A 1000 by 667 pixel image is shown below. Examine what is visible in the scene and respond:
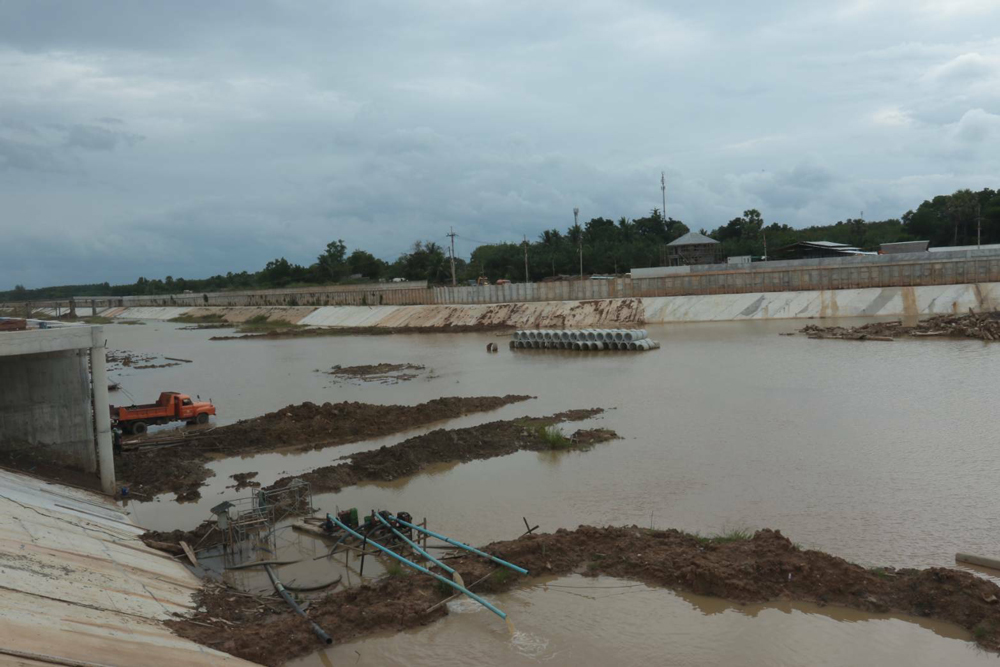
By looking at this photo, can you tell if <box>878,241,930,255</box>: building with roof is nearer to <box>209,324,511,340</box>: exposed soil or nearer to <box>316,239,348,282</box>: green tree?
<box>209,324,511,340</box>: exposed soil

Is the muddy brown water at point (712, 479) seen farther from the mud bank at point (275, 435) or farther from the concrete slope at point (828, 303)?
the concrete slope at point (828, 303)

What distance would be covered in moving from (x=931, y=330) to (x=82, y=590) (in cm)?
4390

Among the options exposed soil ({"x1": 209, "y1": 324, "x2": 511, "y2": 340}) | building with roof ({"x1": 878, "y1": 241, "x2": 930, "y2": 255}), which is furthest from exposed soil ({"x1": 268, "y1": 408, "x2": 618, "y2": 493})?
building with roof ({"x1": 878, "y1": 241, "x2": 930, "y2": 255})

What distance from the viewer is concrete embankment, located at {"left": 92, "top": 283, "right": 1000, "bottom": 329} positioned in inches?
2023

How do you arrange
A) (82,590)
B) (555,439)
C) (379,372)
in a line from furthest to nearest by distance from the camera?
1. (379,372)
2. (555,439)
3. (82,590)

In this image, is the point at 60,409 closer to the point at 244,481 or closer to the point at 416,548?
the point at 244,481

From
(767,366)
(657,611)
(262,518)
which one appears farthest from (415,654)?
(767,366)

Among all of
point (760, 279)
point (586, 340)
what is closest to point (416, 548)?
point (586, 340)

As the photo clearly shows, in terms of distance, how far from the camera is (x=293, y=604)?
35.7 feet

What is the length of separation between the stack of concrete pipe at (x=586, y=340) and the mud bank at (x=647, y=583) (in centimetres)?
3005

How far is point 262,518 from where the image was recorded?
1406 cm

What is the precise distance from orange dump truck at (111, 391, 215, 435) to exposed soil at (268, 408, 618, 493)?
933 centimetres

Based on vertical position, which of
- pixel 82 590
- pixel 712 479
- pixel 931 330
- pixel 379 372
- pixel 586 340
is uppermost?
pixel 586 340

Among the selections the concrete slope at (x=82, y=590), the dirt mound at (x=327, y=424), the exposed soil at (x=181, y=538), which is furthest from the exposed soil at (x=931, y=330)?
the concrete slope at (x=82, y=590)
